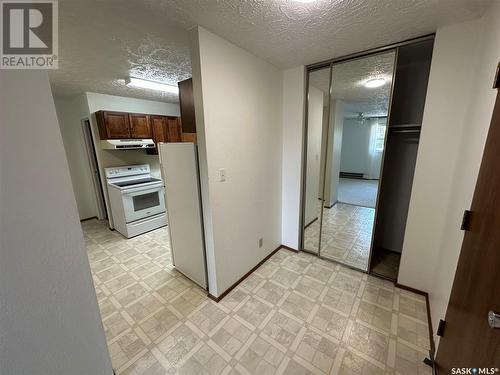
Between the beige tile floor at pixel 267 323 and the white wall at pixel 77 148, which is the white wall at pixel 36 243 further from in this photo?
the white wall at pixel 77 148

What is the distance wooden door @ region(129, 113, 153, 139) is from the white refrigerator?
6.25ft

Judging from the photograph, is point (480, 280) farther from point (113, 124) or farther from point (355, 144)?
point (113, 124)

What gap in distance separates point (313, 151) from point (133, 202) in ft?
10.2

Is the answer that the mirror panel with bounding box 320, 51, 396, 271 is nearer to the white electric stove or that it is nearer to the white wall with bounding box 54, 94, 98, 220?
the white electric stove

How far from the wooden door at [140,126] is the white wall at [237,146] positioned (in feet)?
8.28

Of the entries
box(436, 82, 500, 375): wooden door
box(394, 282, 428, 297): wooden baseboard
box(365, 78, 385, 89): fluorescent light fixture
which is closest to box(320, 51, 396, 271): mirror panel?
box(365, 78, 385, 89): fluorescent light fixture

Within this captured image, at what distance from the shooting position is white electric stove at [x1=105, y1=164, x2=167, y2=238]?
133 inches

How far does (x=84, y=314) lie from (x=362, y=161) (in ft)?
12.1

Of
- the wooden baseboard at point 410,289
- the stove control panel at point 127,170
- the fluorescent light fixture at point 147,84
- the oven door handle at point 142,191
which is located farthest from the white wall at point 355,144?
the stove control panel at point 127,170

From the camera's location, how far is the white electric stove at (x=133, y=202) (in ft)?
11.1

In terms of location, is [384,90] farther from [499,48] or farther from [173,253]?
[173,253]

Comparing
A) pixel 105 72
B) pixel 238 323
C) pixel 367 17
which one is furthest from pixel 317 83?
pixel 238 323

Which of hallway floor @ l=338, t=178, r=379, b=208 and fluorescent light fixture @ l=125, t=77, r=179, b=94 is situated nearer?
fluorescent light fixture @ l=125, t=77, r=179, b=94

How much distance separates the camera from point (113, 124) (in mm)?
3322
